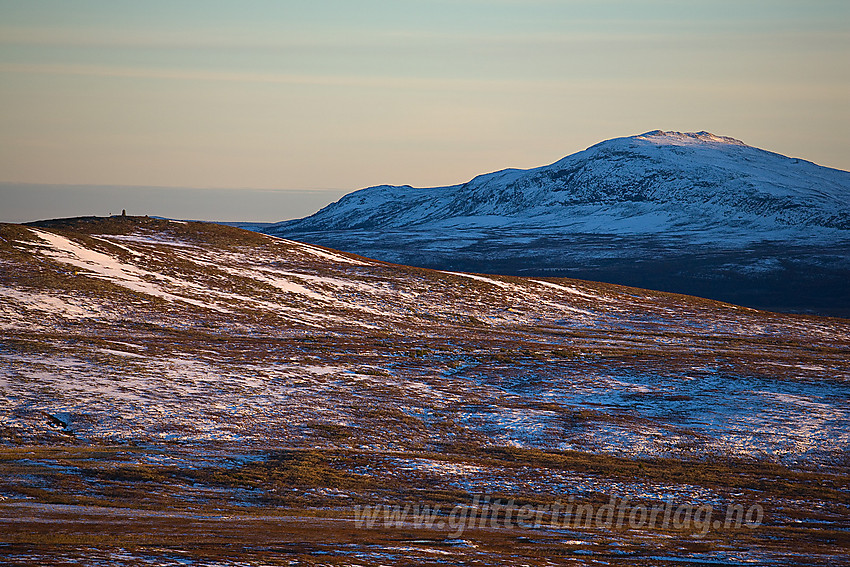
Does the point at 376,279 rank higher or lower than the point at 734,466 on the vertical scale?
higher

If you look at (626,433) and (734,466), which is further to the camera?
(626,433)

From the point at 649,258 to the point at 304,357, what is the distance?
14961 centimetres

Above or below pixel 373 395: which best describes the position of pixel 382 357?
above

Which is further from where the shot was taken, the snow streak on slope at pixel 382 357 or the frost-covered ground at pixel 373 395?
the snow streak on slope at pixel 382 357

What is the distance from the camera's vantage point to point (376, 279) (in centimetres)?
7006

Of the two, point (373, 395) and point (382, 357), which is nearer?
point (373, 395)

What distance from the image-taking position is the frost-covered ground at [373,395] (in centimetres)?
2288

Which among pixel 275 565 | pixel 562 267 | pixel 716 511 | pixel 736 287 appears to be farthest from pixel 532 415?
pixel 562 267

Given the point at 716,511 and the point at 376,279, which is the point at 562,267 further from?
the point at 716,511

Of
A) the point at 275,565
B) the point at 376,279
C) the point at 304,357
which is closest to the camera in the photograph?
the point at 275,565

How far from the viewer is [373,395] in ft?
119

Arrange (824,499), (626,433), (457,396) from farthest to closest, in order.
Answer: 1. (457,396)
2. (626,433)
3. (824,499)

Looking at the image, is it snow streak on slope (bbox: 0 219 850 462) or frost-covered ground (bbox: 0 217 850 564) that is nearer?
frost-covered ground (bbox: 0 217 850 564)

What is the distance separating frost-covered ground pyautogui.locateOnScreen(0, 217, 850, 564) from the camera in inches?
901
